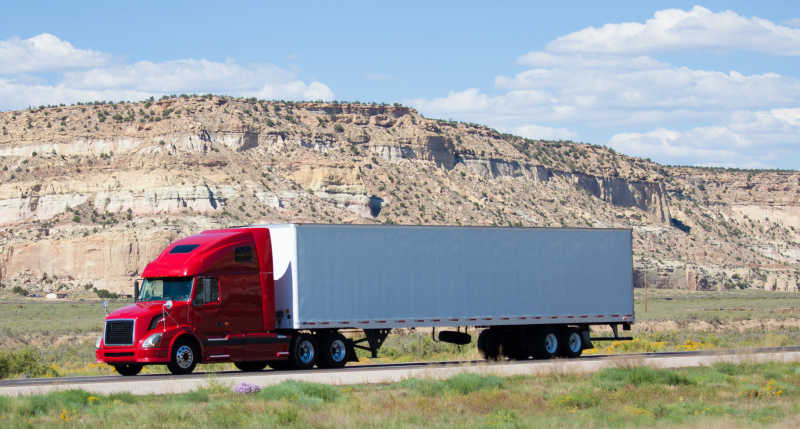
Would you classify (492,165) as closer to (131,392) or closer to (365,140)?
(365,140)

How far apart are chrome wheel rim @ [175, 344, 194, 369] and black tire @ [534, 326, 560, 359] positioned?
981cm

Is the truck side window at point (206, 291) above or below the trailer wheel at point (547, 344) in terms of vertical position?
above

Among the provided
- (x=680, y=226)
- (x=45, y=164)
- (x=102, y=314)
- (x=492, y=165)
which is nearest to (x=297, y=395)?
(x=102, y=314)

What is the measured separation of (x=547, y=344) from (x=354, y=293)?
638 cm

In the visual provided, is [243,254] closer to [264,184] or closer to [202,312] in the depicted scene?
[202,312]

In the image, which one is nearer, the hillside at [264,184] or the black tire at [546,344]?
the black tire at [546,344]

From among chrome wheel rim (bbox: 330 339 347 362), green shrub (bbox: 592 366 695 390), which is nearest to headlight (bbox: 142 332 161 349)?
chrome wheel rim (bbox: 330 339 347 362)

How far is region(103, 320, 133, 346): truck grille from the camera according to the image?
22195 mm

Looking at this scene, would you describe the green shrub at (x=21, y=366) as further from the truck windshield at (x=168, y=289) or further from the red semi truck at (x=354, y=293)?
the truck windshield at (x=168, y=289)

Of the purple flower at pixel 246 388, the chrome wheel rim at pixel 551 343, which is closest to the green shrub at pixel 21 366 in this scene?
the purple flower at pixel 246 388

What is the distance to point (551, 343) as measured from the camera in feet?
93.6

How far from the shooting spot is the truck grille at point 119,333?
22.2 meters

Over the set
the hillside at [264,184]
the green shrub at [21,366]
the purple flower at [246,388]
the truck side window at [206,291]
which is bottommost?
the green shrub at [21,366]

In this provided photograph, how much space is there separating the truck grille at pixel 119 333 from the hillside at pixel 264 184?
222 ft
